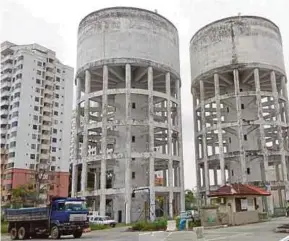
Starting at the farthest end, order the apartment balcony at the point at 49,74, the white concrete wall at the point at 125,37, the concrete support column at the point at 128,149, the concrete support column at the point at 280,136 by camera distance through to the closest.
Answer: the apartment balcony at the point at 49,74 → the concrete support column at the point at 280,136 → the white concrete wall at the point at 125,37 → the concrete support column at the point at 128,149

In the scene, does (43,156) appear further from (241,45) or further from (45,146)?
(241,45)

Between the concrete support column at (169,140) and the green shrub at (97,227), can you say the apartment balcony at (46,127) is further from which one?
the green shrub at (97,227)

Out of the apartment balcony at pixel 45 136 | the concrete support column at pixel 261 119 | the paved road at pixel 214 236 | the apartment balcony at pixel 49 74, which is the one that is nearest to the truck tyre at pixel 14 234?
the paved road at pixel 214 236

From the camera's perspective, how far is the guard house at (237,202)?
29.2m

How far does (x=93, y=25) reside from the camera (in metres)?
47.7

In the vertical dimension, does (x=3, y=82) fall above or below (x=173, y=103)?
above

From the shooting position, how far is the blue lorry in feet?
75.8

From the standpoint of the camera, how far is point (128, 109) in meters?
44.2

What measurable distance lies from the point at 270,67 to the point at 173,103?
14.0 meters

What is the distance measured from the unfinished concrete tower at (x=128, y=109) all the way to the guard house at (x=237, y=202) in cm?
1296

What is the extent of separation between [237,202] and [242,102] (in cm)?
2586

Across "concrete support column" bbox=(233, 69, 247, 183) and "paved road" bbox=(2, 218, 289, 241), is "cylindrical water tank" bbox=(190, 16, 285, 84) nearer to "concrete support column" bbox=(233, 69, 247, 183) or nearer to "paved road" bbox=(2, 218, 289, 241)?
"concrete support column" bbox=(233, 69, 247, 183)

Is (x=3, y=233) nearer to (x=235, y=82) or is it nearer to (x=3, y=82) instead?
(x=235, y=82)

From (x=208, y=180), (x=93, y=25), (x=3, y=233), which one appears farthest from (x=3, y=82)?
(x=3, y=233)
